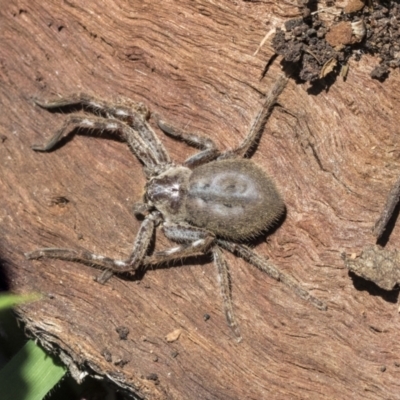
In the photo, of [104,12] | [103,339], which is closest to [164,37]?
[104,12]

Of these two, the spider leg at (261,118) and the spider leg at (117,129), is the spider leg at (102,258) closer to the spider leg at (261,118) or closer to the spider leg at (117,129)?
the spider leg at (117,129)

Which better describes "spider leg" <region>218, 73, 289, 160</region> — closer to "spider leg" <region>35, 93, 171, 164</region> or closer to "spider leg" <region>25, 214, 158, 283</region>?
"spider leg" <region>35, 93, 171, 164</region>

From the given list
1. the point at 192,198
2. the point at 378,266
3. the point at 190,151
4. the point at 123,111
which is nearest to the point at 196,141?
the point at 190,151

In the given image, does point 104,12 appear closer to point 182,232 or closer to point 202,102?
point 202,102

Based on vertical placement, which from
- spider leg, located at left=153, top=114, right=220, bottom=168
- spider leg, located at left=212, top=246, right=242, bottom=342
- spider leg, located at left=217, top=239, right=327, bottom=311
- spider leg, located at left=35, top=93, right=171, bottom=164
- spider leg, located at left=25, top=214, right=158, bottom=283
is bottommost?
spider leg, located at left=25, top=214, right=158, bottom=283

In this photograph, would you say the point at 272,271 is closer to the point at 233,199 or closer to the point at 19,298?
the point at 233,199

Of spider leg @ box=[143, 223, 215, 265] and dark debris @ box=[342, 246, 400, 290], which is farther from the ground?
dark debris @ box=[342, 246, 400, 290]

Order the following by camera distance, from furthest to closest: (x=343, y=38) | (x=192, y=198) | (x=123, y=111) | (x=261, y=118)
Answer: (x=192, y=198)
(x=123, y=111)
(x=261, y=118)
(x=343, y=38)

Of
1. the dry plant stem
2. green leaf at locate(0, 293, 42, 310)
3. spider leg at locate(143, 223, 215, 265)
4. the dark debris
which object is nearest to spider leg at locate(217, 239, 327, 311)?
spider leg at locate(143, 223, 215, 265)
